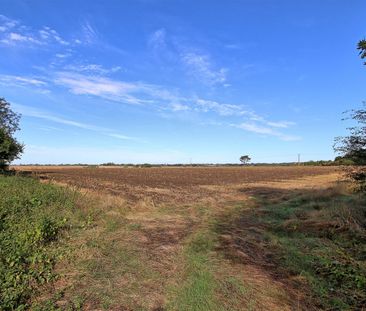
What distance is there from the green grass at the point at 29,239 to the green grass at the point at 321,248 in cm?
425

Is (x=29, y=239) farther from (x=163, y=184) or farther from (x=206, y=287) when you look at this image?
(x=163, y=184)

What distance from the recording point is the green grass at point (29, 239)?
443 cm

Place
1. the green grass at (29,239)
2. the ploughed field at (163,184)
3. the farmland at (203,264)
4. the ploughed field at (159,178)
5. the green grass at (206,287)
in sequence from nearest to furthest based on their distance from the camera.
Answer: the green grass at (206,287)
the farmland at (203,264)
the green grass at (29,239)
the ploughed field at (163,184)
the ploughed field at (159,178)

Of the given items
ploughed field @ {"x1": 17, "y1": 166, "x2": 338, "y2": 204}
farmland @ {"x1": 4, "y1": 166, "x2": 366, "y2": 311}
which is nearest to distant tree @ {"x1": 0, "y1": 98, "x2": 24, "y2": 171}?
ploughed field @ {"x1": 17, "y1": 166, "x2": 338, "y2": 204}

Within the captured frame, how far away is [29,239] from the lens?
6137mm

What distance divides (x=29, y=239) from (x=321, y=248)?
6.29 metres

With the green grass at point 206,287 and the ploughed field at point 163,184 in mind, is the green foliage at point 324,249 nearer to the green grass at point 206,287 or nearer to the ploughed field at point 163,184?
the green grass at point 206,287

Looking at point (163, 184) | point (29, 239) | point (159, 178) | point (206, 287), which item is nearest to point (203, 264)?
point (206, 287)

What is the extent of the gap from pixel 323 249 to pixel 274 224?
11.1 feet

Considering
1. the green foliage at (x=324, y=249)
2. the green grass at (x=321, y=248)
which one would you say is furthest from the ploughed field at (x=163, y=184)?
the green foliage at (x=324, y=249)

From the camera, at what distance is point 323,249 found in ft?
21.1

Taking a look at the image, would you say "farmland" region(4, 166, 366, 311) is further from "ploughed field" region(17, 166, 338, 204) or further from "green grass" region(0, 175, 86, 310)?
"ploughed field" region(17, 166, 338, 204)

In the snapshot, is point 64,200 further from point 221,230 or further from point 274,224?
point 274,224

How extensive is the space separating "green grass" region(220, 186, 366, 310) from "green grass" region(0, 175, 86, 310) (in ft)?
13.9
